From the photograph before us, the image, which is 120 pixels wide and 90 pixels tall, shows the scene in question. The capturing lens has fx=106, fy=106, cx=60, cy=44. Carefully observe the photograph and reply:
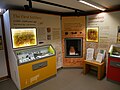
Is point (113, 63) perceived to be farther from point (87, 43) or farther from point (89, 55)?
point (87, 43)

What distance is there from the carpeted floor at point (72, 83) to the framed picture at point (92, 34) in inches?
52.5

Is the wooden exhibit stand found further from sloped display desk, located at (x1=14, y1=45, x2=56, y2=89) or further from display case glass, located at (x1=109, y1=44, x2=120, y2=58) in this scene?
sloped display desk, located at (x1=14, y1=45, x2=56, y2=89)

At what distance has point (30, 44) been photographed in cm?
342

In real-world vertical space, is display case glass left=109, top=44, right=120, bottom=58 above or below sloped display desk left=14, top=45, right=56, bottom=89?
above

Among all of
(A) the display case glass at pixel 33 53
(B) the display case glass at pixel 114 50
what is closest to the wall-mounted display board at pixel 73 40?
(A) the display case glass at pixel 33 53

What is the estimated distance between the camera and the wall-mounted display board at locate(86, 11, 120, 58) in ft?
11.4

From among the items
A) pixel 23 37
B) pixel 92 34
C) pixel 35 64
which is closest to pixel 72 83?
pixel 35 64

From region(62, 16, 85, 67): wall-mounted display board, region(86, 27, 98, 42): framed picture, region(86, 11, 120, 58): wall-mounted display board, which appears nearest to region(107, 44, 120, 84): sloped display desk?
region(86, 11, 120, 58): wall-mounted display board

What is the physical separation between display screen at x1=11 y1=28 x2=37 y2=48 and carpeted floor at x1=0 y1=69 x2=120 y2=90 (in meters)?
1.35

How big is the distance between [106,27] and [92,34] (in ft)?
1.85

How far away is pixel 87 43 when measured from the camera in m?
4.27

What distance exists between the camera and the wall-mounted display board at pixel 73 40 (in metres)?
4.26

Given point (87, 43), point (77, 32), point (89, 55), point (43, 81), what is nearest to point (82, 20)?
point (77, 32)

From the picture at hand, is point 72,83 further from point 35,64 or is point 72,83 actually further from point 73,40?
point 73,40
